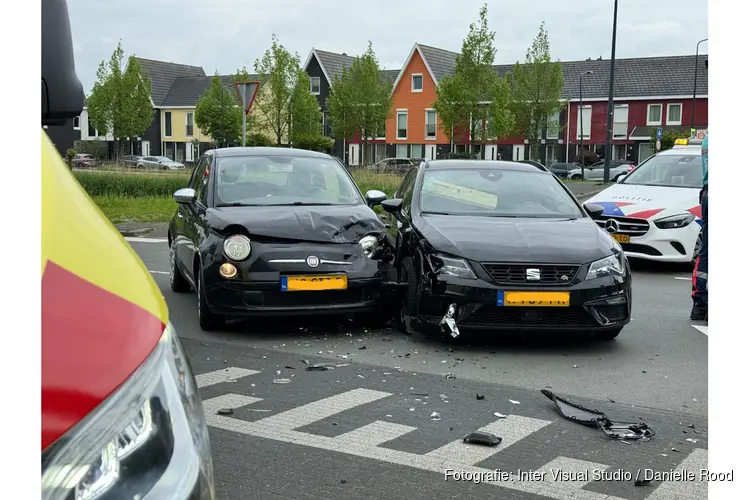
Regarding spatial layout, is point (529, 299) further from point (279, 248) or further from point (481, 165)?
point (481, 165)

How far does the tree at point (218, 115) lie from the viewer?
59.2 meters

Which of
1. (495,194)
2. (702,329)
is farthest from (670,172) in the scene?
(495,194)

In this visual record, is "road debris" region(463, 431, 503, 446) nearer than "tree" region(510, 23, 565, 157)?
Yes

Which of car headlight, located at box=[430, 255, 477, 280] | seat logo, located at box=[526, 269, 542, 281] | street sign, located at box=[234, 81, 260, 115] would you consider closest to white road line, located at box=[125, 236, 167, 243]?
street sign, located at box=[234, 81, 260, 115]

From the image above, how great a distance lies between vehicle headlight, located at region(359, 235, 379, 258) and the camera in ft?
25.6

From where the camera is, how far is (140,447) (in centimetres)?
154

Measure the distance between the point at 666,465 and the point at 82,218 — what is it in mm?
3666

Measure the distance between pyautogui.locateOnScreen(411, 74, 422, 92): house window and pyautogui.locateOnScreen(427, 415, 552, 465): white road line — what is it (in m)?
64.5

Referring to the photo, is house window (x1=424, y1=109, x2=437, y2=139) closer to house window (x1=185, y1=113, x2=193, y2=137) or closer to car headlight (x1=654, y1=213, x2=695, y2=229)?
house window (x1=185, y1=113, x2=193, y2=137)

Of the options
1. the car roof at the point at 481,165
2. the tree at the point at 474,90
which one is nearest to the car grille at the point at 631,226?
the car roof at the point at 481,165

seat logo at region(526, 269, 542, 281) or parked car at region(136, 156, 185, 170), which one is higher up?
parked car at region(136, 156, 185, 170)

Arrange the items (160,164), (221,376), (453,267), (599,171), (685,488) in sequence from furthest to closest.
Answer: (599,171), (160,164), (453,267), (221,376), (685,488)

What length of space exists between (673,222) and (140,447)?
11578 millimetres

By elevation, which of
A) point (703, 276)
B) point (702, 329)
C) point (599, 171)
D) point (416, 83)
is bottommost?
point (702, 329)
